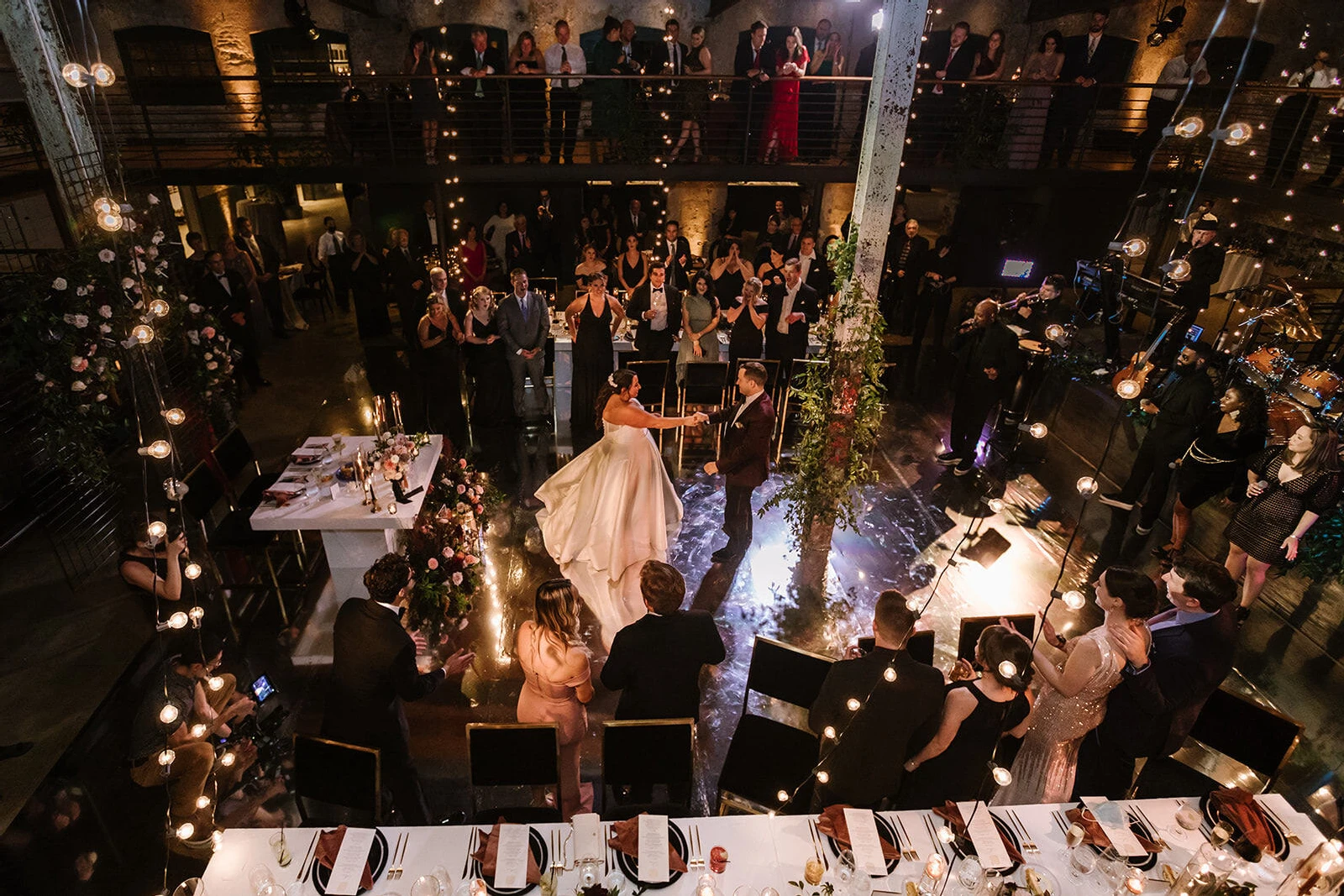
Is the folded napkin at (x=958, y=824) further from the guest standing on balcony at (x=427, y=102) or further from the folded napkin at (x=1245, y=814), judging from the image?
the guest standing on balcony at (x=427, y=102)

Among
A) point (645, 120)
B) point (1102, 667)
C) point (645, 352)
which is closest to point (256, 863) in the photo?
point (1102, 667)

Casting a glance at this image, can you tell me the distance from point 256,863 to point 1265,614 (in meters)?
6.53

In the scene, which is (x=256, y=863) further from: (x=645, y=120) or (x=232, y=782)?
(x=645, y=120)

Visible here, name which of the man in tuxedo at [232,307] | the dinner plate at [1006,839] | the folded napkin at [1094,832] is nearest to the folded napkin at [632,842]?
the dinner plate at [1006,839]

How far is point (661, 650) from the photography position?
3461 millimetres

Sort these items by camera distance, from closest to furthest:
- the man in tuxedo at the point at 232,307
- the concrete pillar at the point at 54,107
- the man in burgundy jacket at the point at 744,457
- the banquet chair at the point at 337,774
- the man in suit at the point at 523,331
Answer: the banquet chair at the point at 337,774
the concrete pillar at the point at 54,107
the man in burgundy jacket at the point at 744,457
the man in suit at the point at 523,331
the man in tuxedo at the point at 232,307

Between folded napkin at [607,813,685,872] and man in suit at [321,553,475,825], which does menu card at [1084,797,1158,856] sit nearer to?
Answer: folded napkin at [607,813,685,872]

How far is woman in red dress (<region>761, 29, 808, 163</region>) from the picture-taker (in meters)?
10.1

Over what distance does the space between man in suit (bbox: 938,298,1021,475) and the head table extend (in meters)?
4.35

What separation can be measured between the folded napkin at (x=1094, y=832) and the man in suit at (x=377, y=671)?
112 inches

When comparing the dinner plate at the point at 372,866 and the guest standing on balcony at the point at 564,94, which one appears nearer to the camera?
A: the dinner plate at the point at 372,866

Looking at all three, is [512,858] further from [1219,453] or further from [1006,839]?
[1219,453]

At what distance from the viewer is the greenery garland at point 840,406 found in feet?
15.7

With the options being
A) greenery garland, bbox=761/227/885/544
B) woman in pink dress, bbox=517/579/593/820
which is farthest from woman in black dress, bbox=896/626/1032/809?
greenery garland, bbox=761/227/885/544
